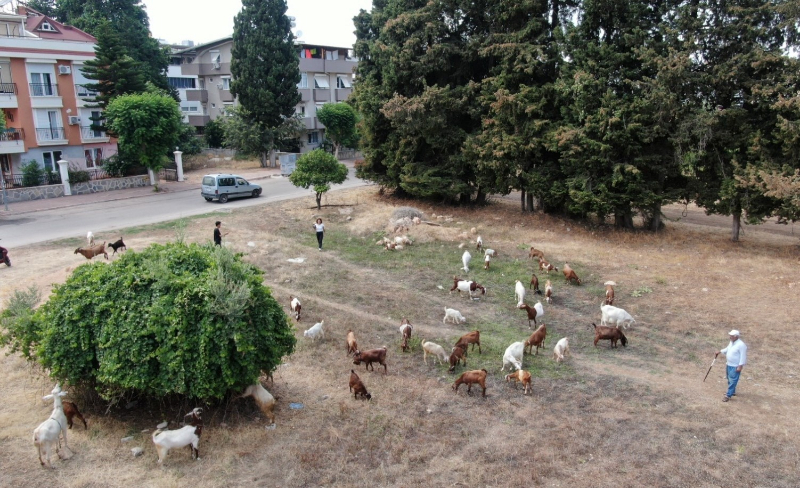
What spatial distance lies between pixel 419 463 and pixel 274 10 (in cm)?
4144

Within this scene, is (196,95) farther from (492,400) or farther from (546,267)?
(492,400)

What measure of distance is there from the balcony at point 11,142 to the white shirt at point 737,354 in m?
38.2

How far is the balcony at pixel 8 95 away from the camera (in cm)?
3403

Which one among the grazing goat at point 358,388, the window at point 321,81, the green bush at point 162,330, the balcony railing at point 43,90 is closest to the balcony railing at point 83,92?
the balcony railing at point 43,90

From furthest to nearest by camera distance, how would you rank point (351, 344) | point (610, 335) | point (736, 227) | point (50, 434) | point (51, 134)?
point (51, 134)
point (736, 227)
point (610, 335)
point (351, 344)
point (50, 434)

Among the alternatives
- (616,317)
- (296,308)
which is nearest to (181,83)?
(296,308)

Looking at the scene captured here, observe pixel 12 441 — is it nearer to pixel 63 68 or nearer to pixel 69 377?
pixel 69 377

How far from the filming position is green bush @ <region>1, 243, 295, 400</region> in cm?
904

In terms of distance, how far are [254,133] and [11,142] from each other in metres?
15.8

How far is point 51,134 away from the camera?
118 ft

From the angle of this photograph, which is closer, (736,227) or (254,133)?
(736,227)

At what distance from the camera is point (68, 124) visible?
3703cm

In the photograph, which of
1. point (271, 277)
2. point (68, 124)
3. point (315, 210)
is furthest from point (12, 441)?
point (68, 124)

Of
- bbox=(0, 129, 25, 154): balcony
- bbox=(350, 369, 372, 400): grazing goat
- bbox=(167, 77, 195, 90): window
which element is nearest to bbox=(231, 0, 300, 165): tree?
bbox=(167, 77, 195, 90): window
